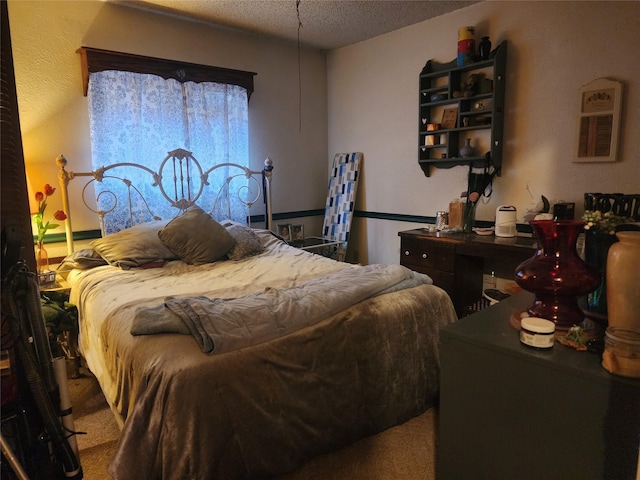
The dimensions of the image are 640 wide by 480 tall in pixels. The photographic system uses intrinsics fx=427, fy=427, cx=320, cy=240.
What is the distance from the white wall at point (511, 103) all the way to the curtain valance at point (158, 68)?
46.0 inches

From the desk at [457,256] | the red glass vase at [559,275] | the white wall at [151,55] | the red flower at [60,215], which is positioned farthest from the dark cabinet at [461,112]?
the red flower at [60,215]

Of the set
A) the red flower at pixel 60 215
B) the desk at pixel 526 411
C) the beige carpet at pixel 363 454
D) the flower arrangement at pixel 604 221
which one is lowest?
the beige carpet at pixel 363 454

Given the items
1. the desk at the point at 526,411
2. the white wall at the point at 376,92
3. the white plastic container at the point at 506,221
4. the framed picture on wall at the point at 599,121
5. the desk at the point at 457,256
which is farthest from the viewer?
the white plastic container at the point at 506,221

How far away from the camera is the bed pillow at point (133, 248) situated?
2854 mm

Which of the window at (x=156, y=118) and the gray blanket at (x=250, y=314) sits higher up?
the window at (x=156, y=118)

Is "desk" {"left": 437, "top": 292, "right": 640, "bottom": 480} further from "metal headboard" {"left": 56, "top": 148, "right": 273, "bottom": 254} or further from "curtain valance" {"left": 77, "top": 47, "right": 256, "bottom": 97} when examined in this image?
"curtain valance" {"left": 77, "top": 47, "right": 256, "bottom": 97}

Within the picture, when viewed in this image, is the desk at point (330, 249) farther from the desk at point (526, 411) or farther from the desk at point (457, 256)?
the desk at point (526, 411)

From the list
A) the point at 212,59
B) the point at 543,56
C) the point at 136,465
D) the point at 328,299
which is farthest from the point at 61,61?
the point at 543,56

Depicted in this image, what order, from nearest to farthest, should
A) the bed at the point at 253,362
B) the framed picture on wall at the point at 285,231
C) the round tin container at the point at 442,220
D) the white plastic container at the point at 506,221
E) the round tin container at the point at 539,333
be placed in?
the round tin container at the point at 539,333 < the bed at the point at 253,362 < the white plastic container at the point at 506,221 < the round tin container at the point at 442,220 < the framed picture on wall at the point at 285,231

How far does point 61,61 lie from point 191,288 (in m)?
1.99

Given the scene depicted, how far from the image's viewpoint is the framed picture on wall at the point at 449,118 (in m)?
3.43

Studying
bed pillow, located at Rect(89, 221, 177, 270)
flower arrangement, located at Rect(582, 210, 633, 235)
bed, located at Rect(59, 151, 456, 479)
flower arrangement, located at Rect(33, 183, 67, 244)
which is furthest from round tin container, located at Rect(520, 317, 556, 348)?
flower arrangement, located at Rect(33, 183, 67, 244)

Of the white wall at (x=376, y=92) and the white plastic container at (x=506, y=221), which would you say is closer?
the white wall at (x=376, y=92)

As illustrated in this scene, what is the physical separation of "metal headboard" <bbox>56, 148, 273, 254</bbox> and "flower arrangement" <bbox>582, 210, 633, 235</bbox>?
299 centimetres
